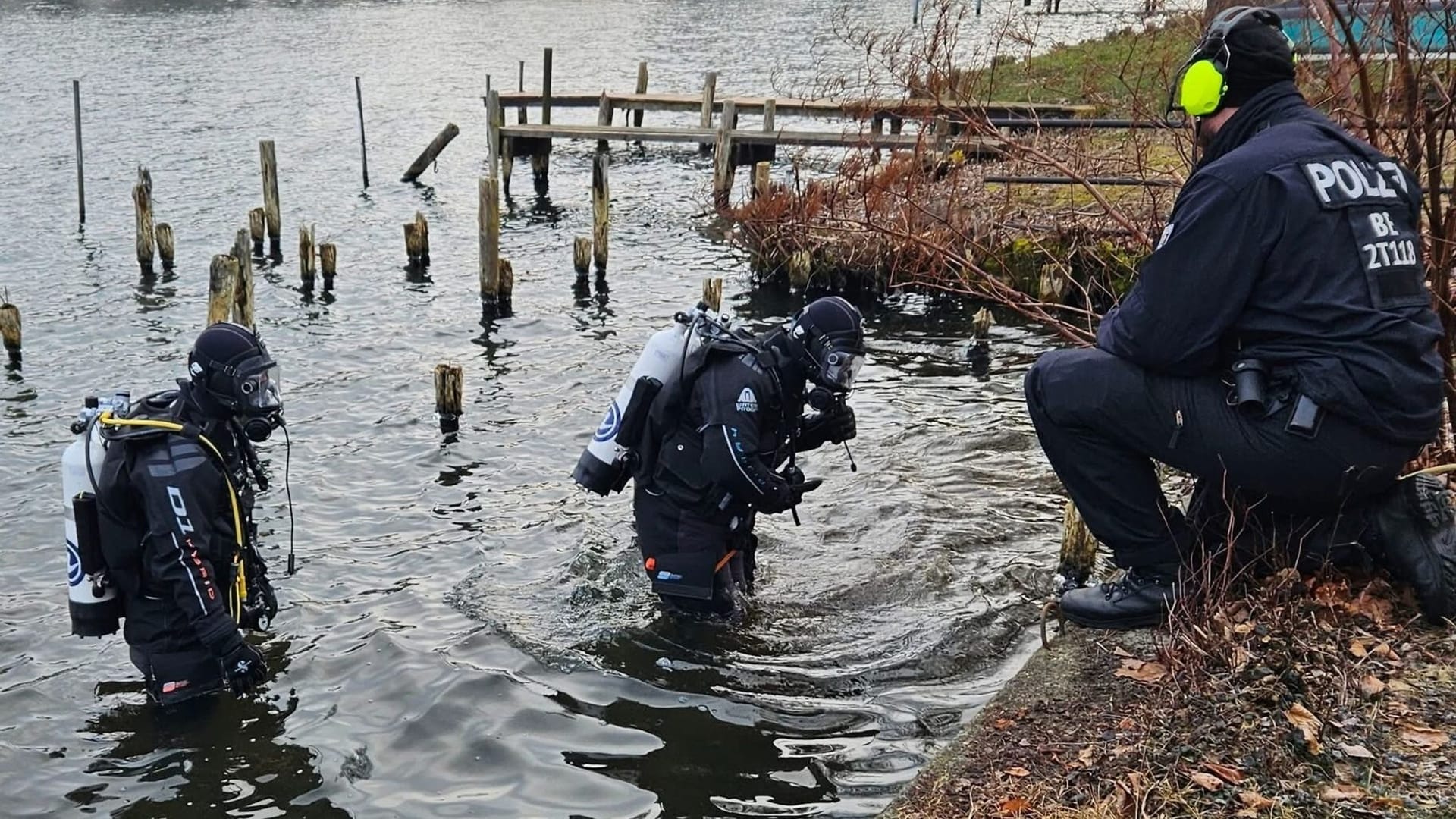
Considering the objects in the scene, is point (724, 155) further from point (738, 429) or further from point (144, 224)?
point (738, 429)

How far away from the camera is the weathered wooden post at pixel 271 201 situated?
59.6 ft

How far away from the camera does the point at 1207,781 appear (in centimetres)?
399

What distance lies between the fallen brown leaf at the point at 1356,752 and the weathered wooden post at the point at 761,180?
40.6ft

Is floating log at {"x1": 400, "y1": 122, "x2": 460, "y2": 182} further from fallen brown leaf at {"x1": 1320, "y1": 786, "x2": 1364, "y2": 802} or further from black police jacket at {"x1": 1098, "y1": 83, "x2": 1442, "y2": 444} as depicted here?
fallen brown leaf at {"x1": 1320, "y1": 786, "x2": 1364, "y2": 802}

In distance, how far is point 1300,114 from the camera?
15.1ft

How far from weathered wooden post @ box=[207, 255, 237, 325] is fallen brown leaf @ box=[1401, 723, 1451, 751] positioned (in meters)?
10.7

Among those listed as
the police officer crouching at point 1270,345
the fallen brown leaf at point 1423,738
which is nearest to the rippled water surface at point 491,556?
the police officer crouching at point 1270,345

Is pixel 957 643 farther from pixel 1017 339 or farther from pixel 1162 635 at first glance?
pixel 1017 339

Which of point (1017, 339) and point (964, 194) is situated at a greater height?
point (964, 194)

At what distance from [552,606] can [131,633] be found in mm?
2512

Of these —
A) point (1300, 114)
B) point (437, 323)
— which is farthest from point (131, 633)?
point (437, 323)

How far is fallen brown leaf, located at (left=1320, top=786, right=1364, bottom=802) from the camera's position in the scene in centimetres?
387

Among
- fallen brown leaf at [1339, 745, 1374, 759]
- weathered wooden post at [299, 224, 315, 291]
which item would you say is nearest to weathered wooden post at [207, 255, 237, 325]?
weathered wooden post at [299, 224, 315, 291]

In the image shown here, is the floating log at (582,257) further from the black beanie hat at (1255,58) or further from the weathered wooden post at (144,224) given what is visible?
the black beanie hat at (1255,58)
